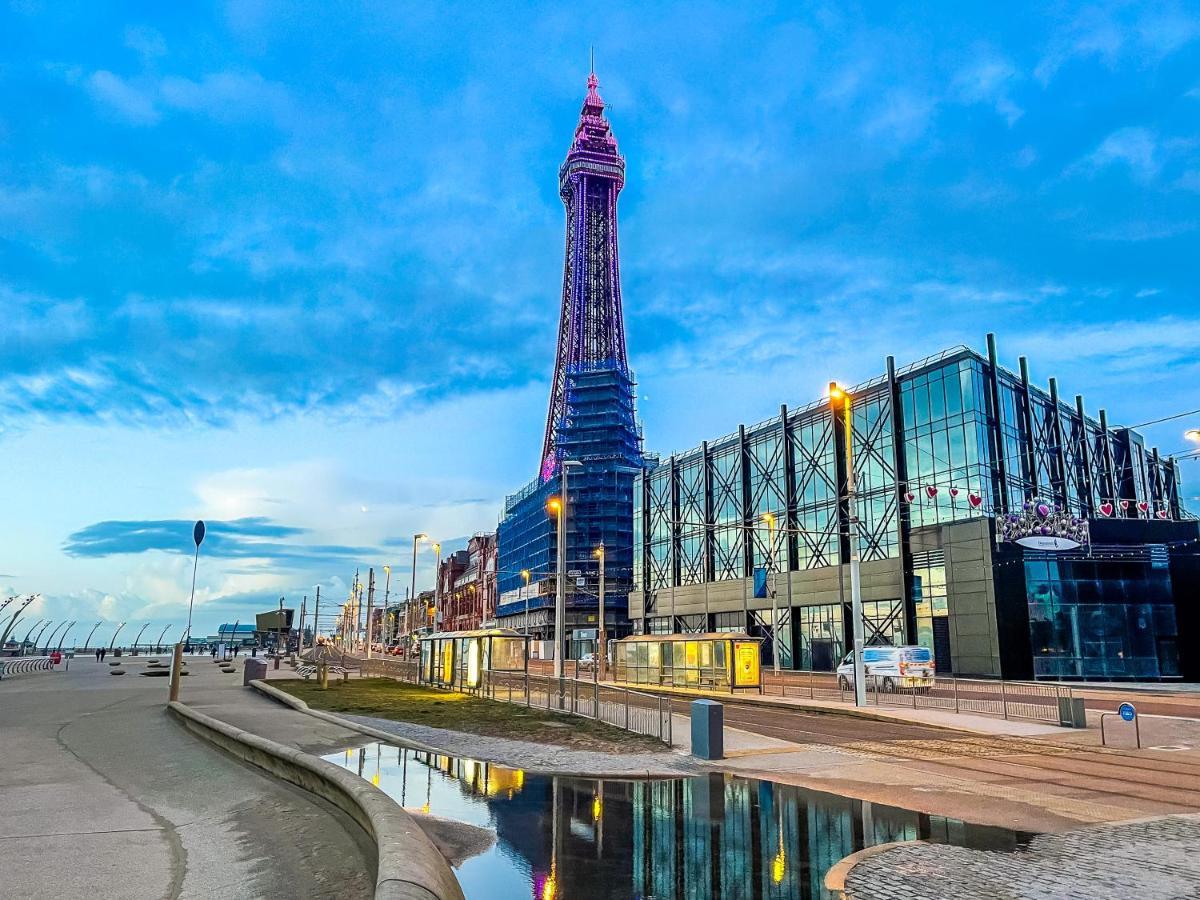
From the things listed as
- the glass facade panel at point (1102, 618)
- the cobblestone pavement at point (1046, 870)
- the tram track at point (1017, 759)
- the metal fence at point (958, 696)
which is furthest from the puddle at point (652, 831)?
the glass facade panel at point (1102, 618)

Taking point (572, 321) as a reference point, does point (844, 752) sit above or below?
below

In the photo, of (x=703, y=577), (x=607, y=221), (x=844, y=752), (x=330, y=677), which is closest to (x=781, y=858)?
(x=844, y=752)

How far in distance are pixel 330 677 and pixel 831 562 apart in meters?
43.8

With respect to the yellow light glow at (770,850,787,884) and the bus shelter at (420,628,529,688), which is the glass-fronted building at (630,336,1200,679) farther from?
the yellow light glow at (770,850,787,884)

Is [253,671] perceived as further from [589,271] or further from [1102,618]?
[589,271]

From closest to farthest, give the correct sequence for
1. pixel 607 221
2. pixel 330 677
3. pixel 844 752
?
pixel 844 752, pixel 330 677, pixel 607 221

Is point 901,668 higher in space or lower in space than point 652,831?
higher

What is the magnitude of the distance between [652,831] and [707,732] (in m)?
6.93

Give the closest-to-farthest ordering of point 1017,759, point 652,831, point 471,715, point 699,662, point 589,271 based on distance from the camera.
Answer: point 652,831 → point 1017,759 → point 471,715 → point 699,662 → point 589,271

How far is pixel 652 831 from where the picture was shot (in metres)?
10.7

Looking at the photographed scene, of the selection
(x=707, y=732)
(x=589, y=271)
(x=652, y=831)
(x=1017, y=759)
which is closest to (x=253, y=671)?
(x=707, y=732)

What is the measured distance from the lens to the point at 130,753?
17219 mm

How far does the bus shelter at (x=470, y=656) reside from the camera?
3825 centimetres

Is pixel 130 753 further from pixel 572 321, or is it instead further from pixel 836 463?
pixel 572 321
